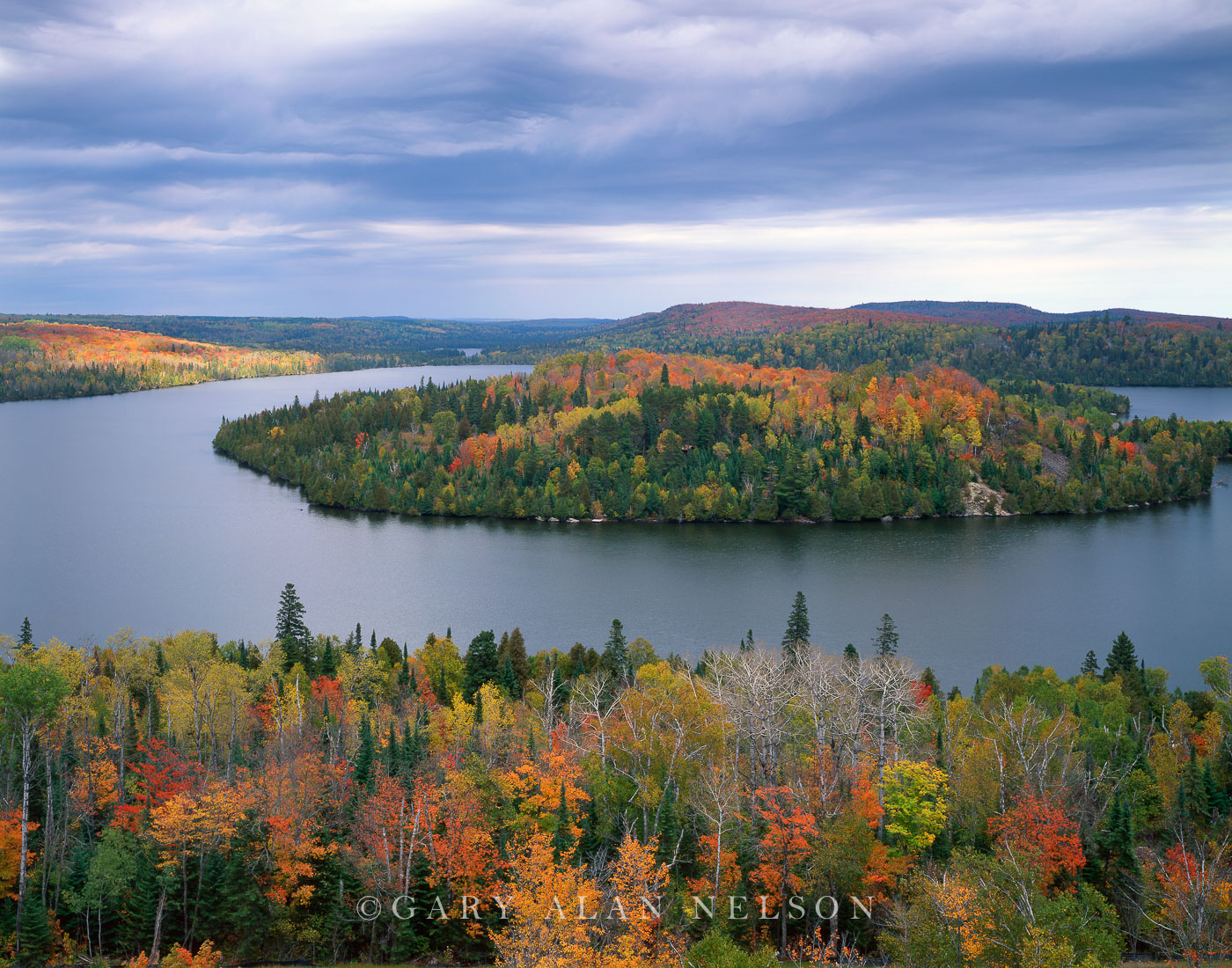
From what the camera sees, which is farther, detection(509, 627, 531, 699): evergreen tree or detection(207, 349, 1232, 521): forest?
detection(207, 349, 1232, 521): forest

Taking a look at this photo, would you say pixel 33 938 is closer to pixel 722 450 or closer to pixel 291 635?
pixel 291 635

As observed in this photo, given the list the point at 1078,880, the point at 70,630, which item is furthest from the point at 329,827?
the point at 70,630

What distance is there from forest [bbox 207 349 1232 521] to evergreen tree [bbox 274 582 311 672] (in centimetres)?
5319

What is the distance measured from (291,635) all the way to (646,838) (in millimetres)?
31292

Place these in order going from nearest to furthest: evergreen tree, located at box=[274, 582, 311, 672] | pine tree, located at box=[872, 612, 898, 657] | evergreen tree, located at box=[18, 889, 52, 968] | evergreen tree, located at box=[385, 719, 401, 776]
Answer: evergreen tree, located at box=[18, 889, 52, 968] → evergreen tree, located at box=[385, 719, 401, 776] → evergreen tree, located at box=[274, 582, 311, 672] → pine tree, located at box=[872, 612, 898, 657]

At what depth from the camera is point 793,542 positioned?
309 feet

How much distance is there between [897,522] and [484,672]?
221 ft

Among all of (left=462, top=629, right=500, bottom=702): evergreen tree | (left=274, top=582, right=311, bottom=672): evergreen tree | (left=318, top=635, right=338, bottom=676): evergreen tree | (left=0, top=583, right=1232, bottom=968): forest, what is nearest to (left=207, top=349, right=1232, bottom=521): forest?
(left=274, top=582, right=311, bottom=672): evergreen tree

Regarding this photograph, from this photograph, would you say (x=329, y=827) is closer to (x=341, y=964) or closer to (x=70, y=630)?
(x=341, y=964)

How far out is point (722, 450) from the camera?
397 ft

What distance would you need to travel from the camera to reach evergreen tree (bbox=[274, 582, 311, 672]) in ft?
172

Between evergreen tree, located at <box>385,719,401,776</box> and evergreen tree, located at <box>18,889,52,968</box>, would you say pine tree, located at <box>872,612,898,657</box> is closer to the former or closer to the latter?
evergreen tree, located at <box>385,719,401,776</box>

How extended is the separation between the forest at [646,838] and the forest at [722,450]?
228 feet

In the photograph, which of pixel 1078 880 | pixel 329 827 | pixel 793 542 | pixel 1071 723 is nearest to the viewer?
pixel 1078 880
